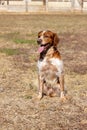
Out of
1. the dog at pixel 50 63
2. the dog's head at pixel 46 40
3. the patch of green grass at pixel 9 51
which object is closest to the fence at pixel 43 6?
the patch of green grass at pixel 9 51

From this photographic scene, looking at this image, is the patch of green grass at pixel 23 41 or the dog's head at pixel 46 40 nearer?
the dog's head at pixel 46 40

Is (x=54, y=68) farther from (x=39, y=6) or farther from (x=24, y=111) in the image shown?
(x=39, y=6)

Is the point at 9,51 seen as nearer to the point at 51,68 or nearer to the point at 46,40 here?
the point at 51,68

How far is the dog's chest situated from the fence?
103ft

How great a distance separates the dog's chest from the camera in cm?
786

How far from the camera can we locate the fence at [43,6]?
39375 mm

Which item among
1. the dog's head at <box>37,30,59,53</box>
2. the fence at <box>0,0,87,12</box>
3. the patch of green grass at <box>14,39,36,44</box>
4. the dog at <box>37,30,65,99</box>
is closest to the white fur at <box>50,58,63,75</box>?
the dog at <box>37,30,65,99</box>

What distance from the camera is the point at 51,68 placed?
7.91 meters

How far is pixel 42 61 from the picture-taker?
7.99 meters

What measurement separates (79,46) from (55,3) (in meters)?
25.5

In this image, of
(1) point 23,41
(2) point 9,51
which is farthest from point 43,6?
(2) point 9,51

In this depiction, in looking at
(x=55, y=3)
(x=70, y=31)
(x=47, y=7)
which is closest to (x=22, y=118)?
(x=70, y=31)

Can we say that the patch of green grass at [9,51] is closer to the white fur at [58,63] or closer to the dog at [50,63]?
the dog at [50,63]

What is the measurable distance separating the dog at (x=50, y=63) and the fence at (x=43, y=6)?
103ft
